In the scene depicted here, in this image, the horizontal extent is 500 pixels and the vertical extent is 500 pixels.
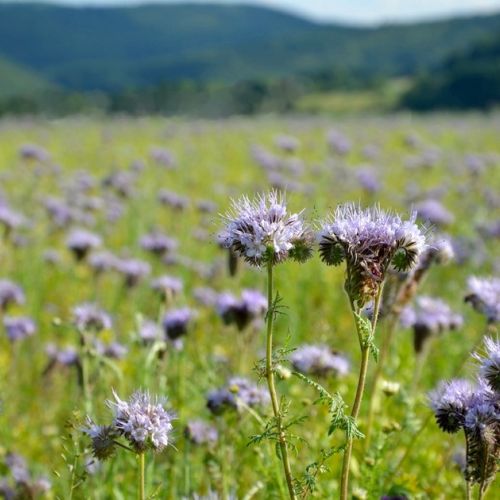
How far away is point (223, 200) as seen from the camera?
1166 cm

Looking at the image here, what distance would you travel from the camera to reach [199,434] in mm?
3574

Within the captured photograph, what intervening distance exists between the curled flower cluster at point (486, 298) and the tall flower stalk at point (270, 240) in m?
1.56

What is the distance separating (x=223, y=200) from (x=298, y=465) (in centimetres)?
808

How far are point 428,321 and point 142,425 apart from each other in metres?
2.53

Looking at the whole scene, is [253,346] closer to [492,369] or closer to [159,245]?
[159,245]

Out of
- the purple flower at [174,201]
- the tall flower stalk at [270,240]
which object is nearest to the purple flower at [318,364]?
the tall flower stalk at [270,240]

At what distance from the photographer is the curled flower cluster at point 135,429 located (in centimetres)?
214

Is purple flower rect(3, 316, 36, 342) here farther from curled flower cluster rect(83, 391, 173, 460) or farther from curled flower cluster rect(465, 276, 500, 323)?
curled flower cluster rect(83, 391, 173, 460)

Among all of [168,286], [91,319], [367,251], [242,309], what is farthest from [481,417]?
[168,286]

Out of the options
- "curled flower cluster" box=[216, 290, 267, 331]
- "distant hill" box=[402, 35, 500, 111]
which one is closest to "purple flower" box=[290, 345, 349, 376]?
"curled flower cluster" box=[216, 290, 267, 331]

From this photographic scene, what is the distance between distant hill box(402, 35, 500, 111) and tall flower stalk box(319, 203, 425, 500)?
97125mm

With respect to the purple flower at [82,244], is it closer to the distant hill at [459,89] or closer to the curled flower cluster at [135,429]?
the curled flower cluster at [135,429]

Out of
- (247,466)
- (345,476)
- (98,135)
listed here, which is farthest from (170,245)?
(98,135)

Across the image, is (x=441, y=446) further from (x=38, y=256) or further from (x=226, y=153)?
(x=226, y=153)
